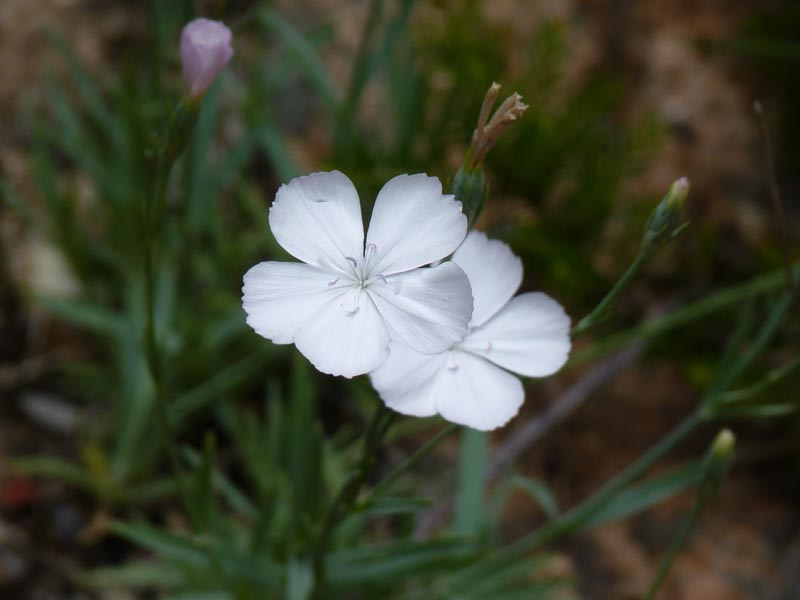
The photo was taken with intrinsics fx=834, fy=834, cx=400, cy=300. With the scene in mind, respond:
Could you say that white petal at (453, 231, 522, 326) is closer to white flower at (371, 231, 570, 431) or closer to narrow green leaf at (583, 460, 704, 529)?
white flower at (371, 231, 570, 431)

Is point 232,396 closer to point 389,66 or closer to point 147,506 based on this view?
point 147,506

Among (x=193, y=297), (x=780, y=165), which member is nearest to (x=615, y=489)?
(x=193, y=297)

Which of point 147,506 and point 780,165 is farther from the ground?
point 780,165

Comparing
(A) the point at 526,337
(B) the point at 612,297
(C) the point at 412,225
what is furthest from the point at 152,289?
(B) the point at 612,297

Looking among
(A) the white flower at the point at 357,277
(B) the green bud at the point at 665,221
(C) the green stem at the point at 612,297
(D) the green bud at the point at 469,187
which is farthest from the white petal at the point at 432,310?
(B) the green bud at the point at 665,221

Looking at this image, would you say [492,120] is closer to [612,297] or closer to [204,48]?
[612,297]

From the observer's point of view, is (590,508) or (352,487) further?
(590,508)

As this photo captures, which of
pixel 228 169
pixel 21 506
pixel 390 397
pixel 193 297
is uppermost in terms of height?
pixel 228 169
